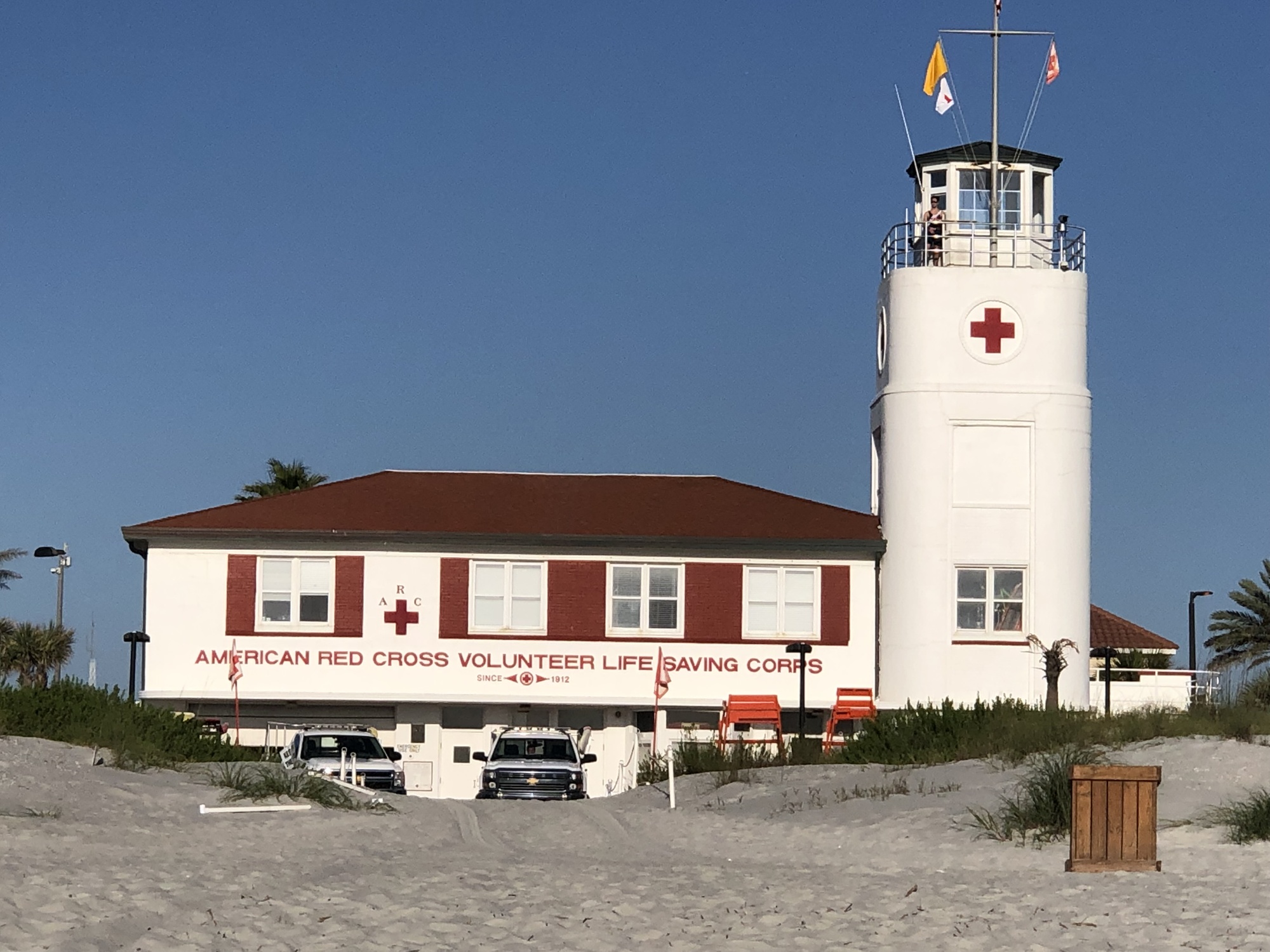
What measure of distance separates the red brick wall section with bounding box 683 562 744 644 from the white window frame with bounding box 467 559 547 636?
10.0ft

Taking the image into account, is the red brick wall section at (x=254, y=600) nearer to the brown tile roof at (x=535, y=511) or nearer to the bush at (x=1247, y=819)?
the brown tile roof at (x=535, y=511)

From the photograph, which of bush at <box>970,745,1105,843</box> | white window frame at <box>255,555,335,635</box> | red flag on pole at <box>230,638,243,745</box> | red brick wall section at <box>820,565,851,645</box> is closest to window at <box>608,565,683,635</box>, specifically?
red brick wall section at <box>820,565,851,645</box>

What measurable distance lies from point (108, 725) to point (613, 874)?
53.2 feet

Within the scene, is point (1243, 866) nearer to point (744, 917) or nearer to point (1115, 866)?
point (1115, 866)

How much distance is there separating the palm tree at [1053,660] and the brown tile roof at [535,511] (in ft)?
13.3

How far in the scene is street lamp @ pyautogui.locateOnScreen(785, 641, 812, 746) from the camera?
119ft

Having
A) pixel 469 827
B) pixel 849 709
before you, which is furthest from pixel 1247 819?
pixel 849 709

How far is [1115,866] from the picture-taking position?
17141mm

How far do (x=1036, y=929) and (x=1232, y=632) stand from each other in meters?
53.6

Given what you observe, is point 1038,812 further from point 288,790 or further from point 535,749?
point 535,749

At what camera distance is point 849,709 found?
3822 cm

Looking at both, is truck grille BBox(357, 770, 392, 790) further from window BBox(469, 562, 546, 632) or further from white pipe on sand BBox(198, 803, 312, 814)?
window BBox(469, 562, 546, 632)

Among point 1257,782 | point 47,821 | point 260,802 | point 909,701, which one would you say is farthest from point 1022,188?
point 47,821

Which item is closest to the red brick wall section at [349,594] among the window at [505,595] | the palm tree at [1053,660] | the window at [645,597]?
the window at [505,595]
